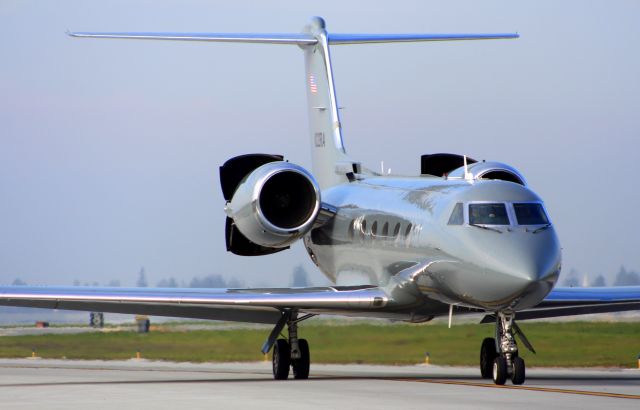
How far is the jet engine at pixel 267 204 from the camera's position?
23406 mm

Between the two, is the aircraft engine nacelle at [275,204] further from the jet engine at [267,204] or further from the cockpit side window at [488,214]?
the cockpit side window at [488,214]

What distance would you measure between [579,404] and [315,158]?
1502 centimetres

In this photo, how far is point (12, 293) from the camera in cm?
2069

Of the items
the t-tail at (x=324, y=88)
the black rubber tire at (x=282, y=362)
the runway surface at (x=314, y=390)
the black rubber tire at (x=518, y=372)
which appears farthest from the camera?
the t-tail at (x=324, y=88)

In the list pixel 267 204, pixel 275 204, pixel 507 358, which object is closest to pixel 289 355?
pixel 267 204

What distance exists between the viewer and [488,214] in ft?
63.1

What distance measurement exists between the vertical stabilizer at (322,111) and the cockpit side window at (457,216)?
8.58 meters

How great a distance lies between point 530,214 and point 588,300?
347 cm

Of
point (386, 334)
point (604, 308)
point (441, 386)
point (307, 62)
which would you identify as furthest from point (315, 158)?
point (441, 386)

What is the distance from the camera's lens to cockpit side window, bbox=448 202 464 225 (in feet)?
64.0

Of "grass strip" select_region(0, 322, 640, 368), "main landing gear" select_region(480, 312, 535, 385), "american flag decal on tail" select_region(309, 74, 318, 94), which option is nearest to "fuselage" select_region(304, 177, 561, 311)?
"main landing gear" select_region(480, 312, 535, 385)

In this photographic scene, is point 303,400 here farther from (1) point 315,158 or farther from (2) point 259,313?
(1) point 315,158

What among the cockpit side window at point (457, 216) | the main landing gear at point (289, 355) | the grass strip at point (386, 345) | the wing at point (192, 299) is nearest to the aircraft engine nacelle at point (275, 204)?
the wing at point (192, 299)

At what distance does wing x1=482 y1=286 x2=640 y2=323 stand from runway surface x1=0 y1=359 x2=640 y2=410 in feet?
4.08
